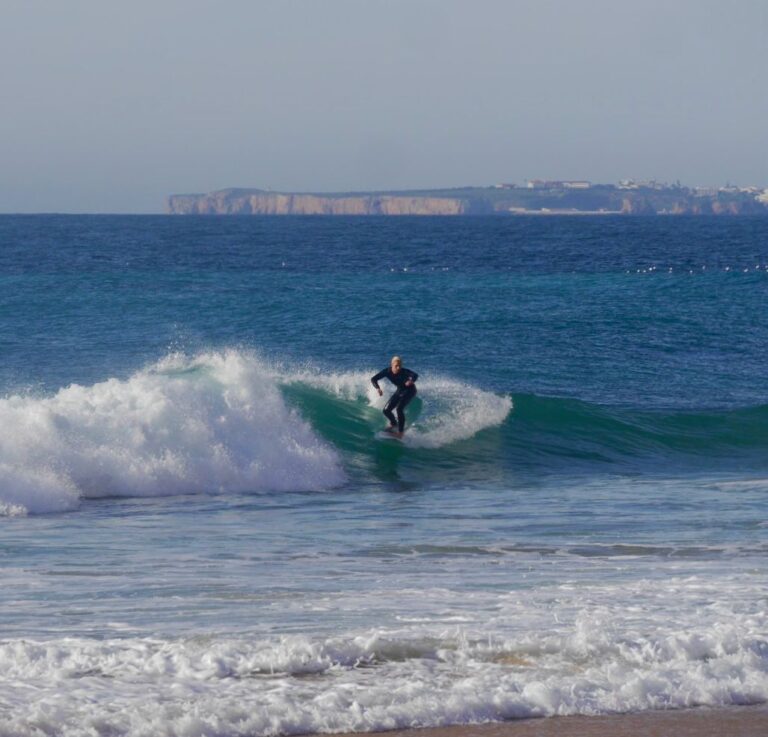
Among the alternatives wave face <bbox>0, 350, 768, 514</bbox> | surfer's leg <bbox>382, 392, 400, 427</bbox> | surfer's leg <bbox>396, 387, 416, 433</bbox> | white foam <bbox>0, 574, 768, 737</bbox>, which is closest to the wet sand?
white foam <bbox>0, 574, 768, 737</bbox>

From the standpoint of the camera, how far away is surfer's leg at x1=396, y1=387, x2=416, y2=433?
18.1 m

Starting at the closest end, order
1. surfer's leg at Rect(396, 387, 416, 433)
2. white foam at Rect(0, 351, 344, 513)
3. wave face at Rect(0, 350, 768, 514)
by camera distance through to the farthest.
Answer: white foam at Rect(0, 351, 344, 513)
wave face at Rect(0, 350, 768, 514)
surfer's leg at Rect(396, 387, 416, 433)

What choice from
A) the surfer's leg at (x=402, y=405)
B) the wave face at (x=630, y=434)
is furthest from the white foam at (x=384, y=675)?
the wave face at (x=630, y=434)

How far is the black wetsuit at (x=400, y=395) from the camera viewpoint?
1778 cm

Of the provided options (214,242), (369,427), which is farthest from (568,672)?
(214,242)

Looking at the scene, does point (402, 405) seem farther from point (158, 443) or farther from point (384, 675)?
point (384, 675)

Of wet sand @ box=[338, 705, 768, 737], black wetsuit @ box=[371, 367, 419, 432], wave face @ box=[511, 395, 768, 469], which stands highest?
black wetsuit @ box=[371, 367, 419, 432]

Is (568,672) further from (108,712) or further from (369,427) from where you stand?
(369,427)

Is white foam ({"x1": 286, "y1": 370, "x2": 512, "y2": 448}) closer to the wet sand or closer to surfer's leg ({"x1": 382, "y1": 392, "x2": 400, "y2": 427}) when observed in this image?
surfer's leg ({"x1": 382, "y1": 392, "x2": 400, "y2": 427})

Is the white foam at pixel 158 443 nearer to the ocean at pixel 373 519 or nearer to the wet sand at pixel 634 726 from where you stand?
the ocean at pixel 373 519

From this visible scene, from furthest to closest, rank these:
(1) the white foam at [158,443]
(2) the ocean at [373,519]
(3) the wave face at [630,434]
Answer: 1. (3) the wave face at [630,434]
2. (1) the white foam at [158,443]
3. (2) the ocean at [373,519]

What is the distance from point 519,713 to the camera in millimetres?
6852

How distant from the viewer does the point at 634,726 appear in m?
6.71

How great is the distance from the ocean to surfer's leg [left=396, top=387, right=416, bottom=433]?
0.34m
